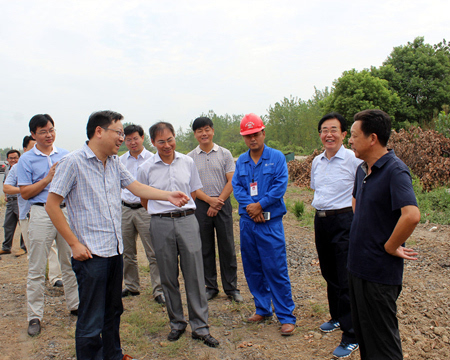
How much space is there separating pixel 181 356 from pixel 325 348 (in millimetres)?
1319

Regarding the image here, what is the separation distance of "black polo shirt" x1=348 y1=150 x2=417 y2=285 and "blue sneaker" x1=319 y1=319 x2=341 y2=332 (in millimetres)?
1495

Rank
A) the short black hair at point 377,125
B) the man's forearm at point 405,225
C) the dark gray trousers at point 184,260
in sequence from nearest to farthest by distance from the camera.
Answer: the man's forearm at point 405,225 < the short black hair at point 377,125 < the dark gray trousers at point 184,260

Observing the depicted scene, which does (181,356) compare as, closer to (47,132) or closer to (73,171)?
(73,171)

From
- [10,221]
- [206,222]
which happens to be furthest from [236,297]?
[10,221]

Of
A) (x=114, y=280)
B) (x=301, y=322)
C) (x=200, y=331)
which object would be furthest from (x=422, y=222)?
(x=114, y=280)

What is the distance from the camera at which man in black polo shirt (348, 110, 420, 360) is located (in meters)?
2.10

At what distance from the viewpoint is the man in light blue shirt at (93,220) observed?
8.17 feet

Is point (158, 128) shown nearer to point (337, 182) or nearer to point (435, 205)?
point (337, 182)

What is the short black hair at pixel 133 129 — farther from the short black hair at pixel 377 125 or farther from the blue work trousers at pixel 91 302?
the short black hair at pixel 377 125

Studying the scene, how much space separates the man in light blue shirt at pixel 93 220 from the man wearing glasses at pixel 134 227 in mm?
1678

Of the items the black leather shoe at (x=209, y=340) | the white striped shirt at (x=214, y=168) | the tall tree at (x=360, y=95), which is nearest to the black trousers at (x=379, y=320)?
the black leather shoe at (x=209, y=340)

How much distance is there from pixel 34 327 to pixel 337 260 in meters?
3.12

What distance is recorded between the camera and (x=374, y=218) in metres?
2.20

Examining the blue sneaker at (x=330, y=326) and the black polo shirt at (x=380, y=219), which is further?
the blue sneaker at (x=330, y=326)
